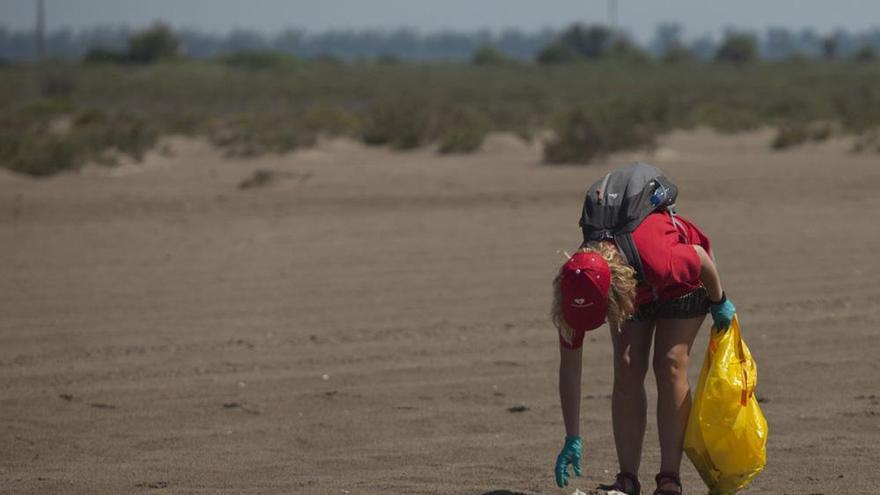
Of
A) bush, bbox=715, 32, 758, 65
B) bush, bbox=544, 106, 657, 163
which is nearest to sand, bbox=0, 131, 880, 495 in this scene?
bush, bbox=544, 106, 657, 163

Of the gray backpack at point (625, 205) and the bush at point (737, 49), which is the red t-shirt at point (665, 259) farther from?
the bush at point (737, 49)

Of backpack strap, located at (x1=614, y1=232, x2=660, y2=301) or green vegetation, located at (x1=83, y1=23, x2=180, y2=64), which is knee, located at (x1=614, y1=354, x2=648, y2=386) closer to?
backpack strap, located at (x1=614, y1=232, x2=660, y2=301)

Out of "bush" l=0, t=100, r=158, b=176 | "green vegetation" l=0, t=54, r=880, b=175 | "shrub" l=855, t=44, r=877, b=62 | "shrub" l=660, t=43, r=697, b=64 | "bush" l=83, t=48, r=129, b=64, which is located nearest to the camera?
"bush" l=0, t=100, r=158, b=176

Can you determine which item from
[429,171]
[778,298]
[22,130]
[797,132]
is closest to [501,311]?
[778,298]

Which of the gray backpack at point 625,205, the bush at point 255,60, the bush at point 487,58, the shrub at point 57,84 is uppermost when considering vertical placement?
the gray backpack at point 625,205

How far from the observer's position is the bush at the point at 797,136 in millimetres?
25438

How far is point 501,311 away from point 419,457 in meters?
4.04

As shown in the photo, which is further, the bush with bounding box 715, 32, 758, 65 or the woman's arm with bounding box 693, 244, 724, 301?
the bush with bounding box 715, 32, 758, 65

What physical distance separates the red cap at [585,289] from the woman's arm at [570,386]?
36 centimetres

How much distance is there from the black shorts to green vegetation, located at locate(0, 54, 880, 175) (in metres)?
16.6

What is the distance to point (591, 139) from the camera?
23297 mm

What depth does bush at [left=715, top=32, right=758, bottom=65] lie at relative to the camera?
329 feet

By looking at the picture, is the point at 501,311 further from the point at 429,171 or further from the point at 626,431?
the point at 429,171

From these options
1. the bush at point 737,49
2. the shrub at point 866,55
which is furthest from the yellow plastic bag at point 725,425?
the bush at point 737,49
